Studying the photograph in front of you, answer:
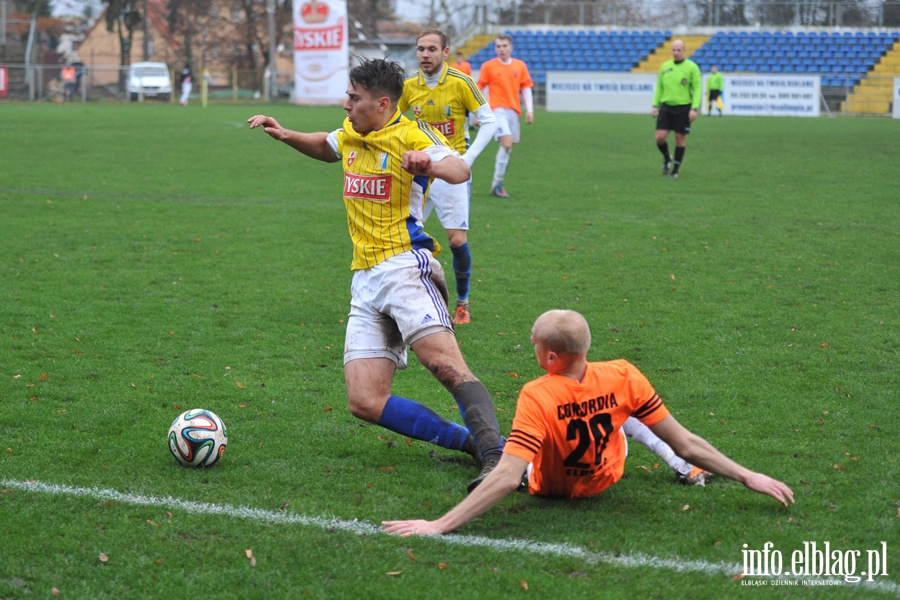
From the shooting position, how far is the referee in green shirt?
16078mm

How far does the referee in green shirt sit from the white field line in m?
13.2

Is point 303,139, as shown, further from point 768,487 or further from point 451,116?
point 451,116

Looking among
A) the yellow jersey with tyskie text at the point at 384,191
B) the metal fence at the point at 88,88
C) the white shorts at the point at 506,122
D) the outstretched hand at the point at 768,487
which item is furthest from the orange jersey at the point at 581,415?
the metal fence at the point at 88,88

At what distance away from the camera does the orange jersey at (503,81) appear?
47.0 ft

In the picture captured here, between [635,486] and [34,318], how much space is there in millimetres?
4917

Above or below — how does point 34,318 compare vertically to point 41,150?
below

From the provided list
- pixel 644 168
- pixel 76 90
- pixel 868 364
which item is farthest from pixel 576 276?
pixel 76 90

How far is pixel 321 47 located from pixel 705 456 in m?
38.4

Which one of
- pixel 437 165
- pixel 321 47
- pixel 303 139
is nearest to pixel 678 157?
pixel 303 139

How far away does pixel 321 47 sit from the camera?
40156 mm

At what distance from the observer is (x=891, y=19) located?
40.5 meters

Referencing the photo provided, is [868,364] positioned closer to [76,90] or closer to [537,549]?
[537,549]

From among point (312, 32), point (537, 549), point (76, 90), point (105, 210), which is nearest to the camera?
point (537, 549)

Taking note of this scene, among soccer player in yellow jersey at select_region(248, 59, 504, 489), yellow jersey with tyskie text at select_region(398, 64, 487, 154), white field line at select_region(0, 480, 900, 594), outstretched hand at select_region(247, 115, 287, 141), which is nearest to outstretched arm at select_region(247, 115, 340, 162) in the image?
outstretched hand at select_region(247, 115, 287, 141)
